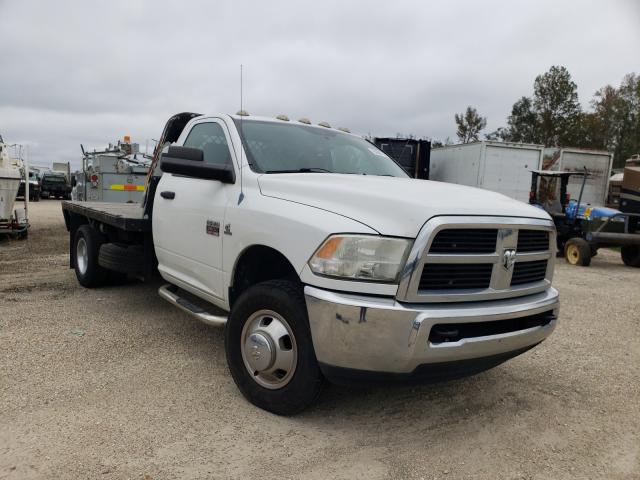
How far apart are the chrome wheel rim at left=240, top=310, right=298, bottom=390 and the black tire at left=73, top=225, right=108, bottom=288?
362cm

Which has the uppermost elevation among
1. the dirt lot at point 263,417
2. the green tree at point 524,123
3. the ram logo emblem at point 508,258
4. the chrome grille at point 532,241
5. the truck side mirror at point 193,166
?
the green tree at point 524,123

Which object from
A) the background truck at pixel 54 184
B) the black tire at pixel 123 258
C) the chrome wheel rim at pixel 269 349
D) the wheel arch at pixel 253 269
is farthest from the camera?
the background truck at pixel 54 184

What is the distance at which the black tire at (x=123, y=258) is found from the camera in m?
4.89

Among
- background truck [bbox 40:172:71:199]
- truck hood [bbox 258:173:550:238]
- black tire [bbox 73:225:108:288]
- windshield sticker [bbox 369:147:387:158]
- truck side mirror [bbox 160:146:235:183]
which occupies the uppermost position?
windshield sticker [bbox 369:147:387:158]

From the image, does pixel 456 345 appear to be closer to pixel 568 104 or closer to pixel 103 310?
pixel 103 310

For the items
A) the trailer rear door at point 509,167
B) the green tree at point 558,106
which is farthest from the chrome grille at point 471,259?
the green tree at point 558,106

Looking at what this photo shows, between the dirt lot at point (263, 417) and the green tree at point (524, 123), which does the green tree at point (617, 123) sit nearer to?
the green tree at point (524, 123)

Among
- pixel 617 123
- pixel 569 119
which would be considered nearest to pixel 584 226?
pixel 569 119

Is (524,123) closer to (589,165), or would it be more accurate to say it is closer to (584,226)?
(589,165)

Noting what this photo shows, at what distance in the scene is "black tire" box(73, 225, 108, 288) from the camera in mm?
5977

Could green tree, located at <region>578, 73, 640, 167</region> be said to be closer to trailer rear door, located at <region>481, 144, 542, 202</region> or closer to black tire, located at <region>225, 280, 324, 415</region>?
trailer rear door, located at <region>481, 144, 542, 202</region>

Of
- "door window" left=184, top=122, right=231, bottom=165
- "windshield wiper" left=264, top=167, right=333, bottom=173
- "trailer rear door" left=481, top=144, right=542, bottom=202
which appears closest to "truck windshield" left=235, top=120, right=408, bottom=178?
"windshield wiper" left=264, top=167, right=333, bottom=173

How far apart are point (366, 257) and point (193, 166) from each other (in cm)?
153

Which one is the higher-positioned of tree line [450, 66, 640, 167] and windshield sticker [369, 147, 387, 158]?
tree line [450, 66, 640, 167]
